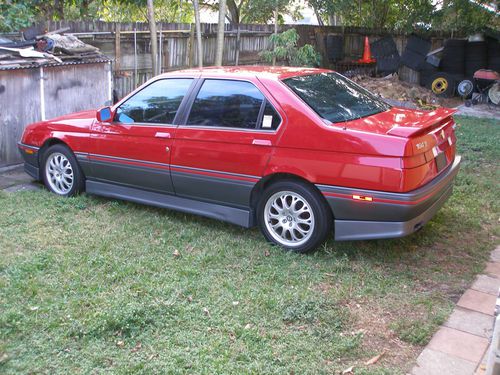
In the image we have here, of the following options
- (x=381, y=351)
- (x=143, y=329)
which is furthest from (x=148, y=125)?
(x=381, y=351)

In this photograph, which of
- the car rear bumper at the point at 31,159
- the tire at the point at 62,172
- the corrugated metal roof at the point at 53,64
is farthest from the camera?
the corrugated metal roof at the point at 53,64

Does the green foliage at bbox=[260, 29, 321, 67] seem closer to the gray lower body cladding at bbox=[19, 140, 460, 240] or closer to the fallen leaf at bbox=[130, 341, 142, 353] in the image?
the gray lower body cladding at bbox=[19, 140, 460, 240]

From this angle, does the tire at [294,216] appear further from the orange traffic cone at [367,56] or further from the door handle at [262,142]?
the orange traffic cone at [367,56]

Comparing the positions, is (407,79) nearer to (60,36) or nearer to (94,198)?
(60,36)

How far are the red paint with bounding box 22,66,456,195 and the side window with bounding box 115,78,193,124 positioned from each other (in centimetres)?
9

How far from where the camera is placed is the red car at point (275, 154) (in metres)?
4.60

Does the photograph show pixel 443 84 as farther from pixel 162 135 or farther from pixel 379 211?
pixel 379 211

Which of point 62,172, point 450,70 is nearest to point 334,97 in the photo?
point 62,172

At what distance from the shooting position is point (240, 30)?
13859 millimetres

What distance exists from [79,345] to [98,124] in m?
3.22

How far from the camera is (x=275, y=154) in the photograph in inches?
198

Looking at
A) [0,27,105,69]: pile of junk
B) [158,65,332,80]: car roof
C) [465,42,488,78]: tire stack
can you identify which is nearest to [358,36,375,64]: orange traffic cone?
[465,42,488,78]: tire stack

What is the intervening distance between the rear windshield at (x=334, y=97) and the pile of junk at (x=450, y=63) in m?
9.07

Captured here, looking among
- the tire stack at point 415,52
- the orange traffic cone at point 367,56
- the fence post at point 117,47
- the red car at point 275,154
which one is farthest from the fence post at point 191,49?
the tire stack at point 415,52
